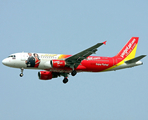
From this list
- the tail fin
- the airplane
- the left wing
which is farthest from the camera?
the tail fin

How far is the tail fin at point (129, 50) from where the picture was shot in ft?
188

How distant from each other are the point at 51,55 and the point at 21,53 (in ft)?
16.0

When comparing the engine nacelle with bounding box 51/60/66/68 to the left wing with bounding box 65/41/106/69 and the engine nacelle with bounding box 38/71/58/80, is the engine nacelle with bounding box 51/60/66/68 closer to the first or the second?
the left wing with bounding box 65/41/106/69

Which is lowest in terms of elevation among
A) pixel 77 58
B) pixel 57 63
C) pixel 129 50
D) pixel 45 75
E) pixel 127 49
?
pixel 45 75

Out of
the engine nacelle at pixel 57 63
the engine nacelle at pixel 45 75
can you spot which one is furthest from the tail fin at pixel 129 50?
the engine nacelle at pixel 45 75

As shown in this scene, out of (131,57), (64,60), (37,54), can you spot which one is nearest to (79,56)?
(64,60)

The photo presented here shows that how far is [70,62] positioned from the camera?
51312mm

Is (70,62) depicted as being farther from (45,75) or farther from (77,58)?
(45,75)

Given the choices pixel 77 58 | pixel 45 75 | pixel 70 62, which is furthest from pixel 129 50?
pixel 45 75

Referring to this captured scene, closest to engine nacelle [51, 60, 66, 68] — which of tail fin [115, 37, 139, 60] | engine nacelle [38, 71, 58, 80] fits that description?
engine nacelle [38, 71, 58, 80]

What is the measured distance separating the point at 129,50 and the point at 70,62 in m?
13.1

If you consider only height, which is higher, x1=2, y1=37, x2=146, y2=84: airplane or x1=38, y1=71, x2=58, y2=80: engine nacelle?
x1=2, y1=37, x2=146, y2=84: airplane

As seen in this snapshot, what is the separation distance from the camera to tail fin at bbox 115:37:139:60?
188ft

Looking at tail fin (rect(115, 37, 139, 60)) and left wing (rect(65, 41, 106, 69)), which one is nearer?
left wing (rect(65, 41, 106, 69))
